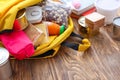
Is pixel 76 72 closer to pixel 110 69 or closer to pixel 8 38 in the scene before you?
pixel 110 69

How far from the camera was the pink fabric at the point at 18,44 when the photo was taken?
0.78 meters

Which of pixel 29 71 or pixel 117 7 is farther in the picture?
pixel 117 7

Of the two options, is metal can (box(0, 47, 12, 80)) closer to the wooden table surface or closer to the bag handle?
the wooden table surface

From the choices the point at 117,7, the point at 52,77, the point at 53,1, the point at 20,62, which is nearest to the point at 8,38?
the point at 20,62

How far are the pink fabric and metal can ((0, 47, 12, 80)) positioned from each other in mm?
34

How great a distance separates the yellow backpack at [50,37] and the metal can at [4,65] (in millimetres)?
109

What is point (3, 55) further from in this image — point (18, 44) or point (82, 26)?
point (82, 26)

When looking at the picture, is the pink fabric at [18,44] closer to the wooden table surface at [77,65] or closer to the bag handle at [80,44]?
the wooden table surface at [77,65]

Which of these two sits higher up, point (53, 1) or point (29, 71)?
point (53, 1)

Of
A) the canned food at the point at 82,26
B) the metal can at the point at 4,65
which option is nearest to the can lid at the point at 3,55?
the metal can at the point at 4,65

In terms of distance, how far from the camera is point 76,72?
798mm

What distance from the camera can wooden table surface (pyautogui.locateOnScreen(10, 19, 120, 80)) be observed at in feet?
2.58

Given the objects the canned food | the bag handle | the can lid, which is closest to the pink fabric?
the can lid

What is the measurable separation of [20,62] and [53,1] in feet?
1.22
